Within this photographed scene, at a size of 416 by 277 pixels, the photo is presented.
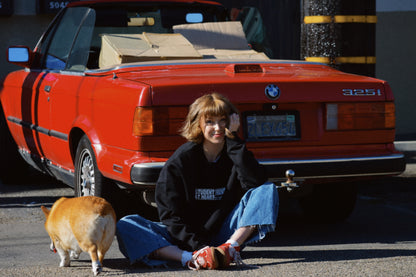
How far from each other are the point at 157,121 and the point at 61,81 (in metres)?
1.54

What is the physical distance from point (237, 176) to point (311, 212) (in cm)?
191

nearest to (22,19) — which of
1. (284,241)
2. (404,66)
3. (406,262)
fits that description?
(404,66)

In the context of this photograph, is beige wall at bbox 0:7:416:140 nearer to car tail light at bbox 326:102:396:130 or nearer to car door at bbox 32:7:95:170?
car door at bbox 32:7:95:170

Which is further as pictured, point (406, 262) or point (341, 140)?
point (341, 140)

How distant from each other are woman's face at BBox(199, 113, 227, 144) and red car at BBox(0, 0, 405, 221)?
45cm

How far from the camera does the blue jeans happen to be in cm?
451

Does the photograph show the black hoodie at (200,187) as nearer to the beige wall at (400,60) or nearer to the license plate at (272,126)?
the license plate at (272,126)

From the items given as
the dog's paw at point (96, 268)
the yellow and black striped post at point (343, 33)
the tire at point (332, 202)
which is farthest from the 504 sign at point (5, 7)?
the dog's paw at point (96, 268)

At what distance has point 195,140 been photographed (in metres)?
4.63

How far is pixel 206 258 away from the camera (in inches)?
171

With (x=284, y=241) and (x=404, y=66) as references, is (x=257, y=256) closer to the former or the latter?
(x=284, y=241)

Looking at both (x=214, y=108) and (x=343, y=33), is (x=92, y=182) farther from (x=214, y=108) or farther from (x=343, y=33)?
(x=343, y=33)

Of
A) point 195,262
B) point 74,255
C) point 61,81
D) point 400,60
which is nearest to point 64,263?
point 74,255

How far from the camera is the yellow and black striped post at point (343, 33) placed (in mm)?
7359
